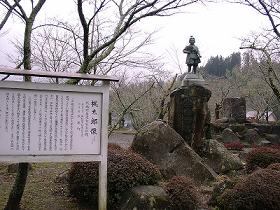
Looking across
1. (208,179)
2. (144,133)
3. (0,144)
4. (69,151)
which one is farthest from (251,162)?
(0,144)

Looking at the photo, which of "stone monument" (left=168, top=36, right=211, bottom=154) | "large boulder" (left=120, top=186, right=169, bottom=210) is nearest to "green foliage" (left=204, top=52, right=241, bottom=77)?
"stone monument" (left=168, top=36, right=211, bottom=154)

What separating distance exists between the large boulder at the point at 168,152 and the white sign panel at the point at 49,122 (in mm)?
3236

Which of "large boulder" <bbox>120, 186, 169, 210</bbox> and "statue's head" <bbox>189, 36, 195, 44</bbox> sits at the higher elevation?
"statue's head" <bbox>189, 36, 195, 44</bbox>

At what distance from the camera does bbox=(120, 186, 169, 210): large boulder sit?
579 cm

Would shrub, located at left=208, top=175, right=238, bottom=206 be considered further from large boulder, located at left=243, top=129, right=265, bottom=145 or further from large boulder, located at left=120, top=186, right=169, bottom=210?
large boulder, located at left=243, top=129, right=265, bottom=145

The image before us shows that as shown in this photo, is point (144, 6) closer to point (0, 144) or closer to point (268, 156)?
point (0, 144)

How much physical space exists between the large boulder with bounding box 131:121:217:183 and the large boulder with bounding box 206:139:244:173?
1.17 metres

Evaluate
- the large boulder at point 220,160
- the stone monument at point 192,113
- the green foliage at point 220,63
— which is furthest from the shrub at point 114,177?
the green foliage at point 220,63

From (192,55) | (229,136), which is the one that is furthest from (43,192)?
(229,136)

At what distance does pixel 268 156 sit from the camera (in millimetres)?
9523

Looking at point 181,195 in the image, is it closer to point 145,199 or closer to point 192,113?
point 145,199

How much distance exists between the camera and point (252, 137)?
66.2 feet

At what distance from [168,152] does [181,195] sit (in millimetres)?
2419

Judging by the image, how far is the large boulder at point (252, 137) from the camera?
2011cm
